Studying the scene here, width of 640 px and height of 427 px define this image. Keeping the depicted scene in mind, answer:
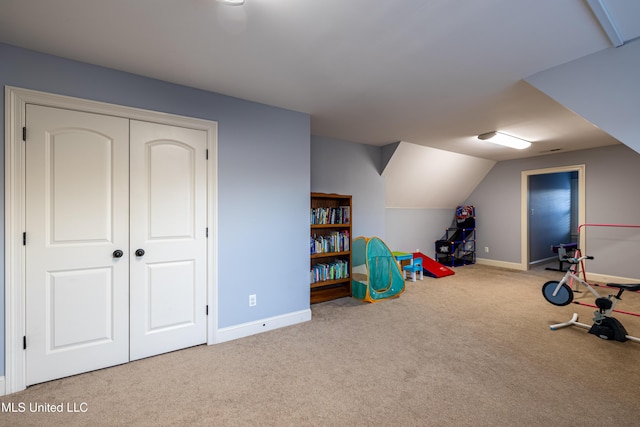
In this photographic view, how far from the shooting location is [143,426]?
1.64m

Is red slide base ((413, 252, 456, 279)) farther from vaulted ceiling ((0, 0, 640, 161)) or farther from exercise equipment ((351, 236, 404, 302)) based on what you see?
vaulted ceiling ((0, 0, 640, 161))

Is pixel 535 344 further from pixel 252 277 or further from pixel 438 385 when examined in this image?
pixel 252 277

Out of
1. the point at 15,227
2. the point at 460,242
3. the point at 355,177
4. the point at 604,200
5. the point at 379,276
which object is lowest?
the point at 379,276

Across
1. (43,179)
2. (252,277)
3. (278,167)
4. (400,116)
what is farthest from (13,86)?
(400,116)

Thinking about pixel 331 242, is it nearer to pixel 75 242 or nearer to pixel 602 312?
pixel 75 242

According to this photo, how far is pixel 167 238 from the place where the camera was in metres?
2.48

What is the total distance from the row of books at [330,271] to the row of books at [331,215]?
59 centimetres

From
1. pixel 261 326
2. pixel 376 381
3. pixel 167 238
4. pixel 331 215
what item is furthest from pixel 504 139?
pixel 167 238

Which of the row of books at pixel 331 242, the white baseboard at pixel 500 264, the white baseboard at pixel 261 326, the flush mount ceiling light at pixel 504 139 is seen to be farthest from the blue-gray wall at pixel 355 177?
the white baseboard at pixel 500 264

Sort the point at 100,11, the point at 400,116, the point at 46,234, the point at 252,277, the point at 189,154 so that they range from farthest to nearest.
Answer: the point at 400,116 < the point at 252,277 < the point at 189,154 < the point at 46,234 < the point at 100,11

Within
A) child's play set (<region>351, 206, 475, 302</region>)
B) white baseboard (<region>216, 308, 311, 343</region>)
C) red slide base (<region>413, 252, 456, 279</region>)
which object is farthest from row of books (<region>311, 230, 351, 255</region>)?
red slide base (<region>413, 252, 456, 279</region>)

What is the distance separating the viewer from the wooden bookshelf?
3.84 m

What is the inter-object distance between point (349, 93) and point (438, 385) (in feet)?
8.38

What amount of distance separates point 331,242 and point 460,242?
3874 mm
